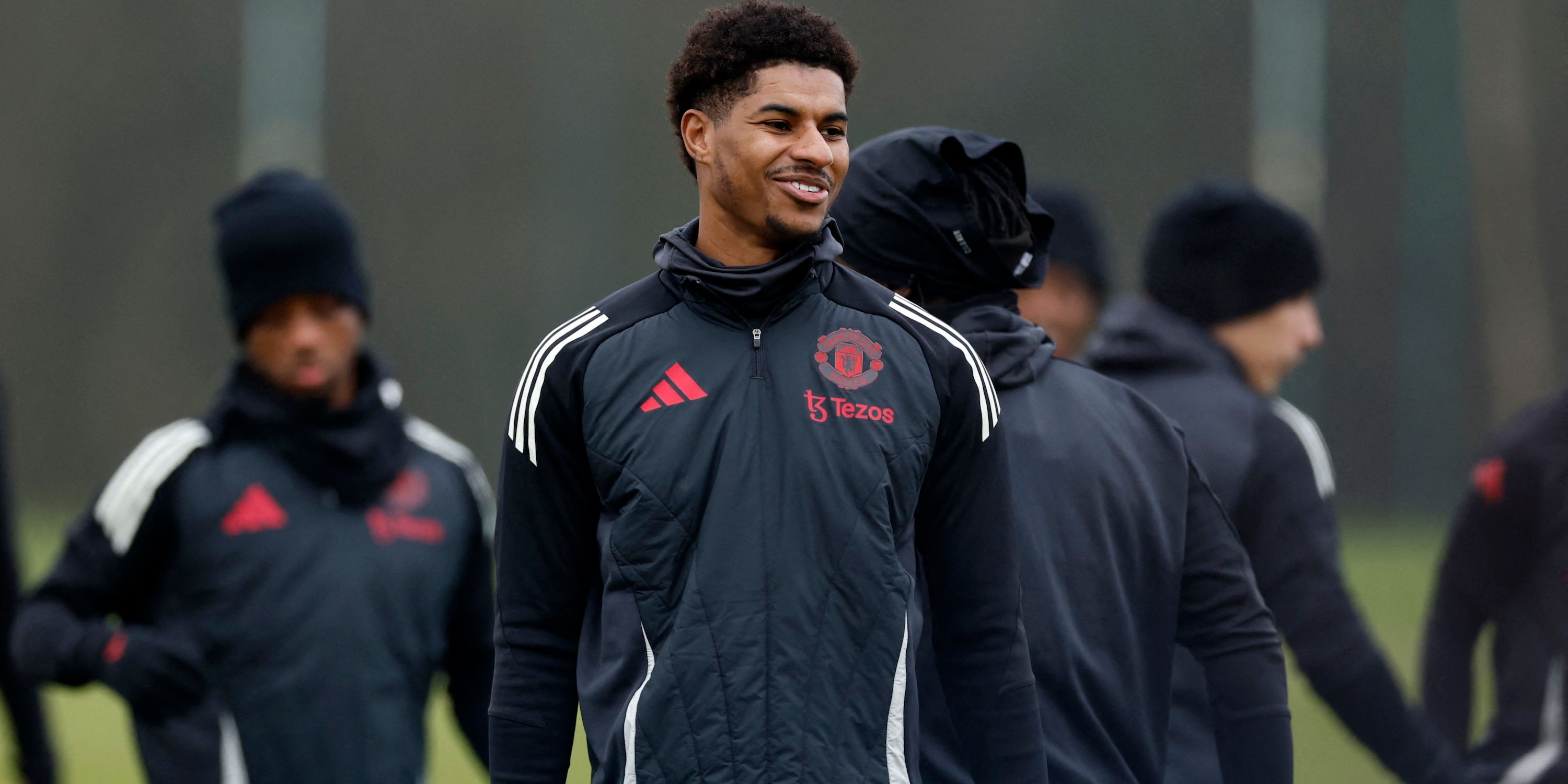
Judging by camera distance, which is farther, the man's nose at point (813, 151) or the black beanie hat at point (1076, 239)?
the black beanie hat at point (1076, 239)

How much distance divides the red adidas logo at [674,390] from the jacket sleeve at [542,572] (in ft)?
0.33

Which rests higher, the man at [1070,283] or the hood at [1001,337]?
the hood at [1001,337]

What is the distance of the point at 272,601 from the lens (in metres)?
3.84

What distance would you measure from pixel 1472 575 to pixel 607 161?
11.6m

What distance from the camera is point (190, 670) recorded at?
3674 mm

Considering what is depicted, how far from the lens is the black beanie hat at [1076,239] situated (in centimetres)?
567

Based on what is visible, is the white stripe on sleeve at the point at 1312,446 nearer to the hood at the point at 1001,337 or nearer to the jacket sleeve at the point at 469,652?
the hood at the point at 1001,337

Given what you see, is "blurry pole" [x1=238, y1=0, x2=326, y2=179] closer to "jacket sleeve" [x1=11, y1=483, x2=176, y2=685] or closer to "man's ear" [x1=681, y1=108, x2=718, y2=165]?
"jacket sleeve" [x1=11, y1=483, x2=176, y2=685]

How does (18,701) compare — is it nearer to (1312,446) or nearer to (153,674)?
(153,674)

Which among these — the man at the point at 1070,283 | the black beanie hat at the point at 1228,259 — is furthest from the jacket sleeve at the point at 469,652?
the man at the point at 1070,283

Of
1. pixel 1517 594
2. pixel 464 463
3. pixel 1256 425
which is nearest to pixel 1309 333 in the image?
pixel 1517 594

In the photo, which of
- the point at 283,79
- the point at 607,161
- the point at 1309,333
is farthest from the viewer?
the point at 283,79

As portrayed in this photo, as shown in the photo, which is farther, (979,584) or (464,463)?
(464,463)

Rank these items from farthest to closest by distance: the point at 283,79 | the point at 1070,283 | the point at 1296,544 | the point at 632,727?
the point at 283,79
the point at 1070,283
the point at 1296,544
the point at 632,727
